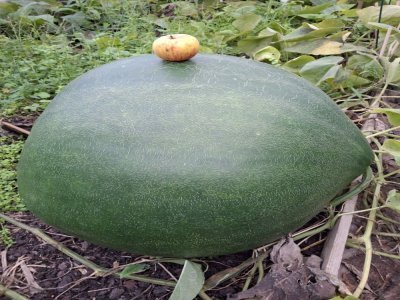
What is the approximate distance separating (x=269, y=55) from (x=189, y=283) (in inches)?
47.3

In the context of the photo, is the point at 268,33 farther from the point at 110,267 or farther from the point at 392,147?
the point at 110,267

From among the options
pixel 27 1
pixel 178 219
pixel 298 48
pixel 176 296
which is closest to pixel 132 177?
pixel 178 219

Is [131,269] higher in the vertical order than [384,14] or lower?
lower

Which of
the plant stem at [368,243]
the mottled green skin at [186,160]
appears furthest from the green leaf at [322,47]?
the mottled green skin at [186,160]

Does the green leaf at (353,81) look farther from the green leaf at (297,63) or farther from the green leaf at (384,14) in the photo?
the green leaf at (384,14)

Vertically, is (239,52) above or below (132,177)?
below

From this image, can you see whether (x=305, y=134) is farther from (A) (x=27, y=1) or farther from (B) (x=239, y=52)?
(A) (x=27, y=1)

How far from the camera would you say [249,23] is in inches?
101

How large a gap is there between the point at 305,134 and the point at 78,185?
1.85ft

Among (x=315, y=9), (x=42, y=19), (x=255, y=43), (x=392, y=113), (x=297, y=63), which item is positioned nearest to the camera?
(x=392, y=113)

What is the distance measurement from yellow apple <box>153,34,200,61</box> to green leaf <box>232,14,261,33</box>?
120 cm

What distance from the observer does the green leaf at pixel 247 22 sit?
8.34 ft

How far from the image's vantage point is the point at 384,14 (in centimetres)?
226

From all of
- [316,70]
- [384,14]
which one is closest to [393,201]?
[316,70]
